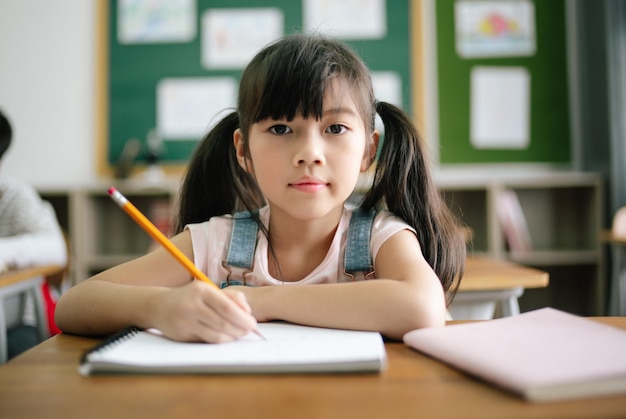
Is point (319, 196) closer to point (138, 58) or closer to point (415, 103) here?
point (415, 103)

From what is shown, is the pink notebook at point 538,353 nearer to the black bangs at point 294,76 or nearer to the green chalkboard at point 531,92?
the black bangs at point 294,76

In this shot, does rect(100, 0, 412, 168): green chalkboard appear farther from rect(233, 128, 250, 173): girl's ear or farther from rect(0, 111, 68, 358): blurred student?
rect(233, 128, 250, 173): girl's ear

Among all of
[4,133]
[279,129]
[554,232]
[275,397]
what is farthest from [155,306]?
[554,232]

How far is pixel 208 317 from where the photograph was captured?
639 millimetres

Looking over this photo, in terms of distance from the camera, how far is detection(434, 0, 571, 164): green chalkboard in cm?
351

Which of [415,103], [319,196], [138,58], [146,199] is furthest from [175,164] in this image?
[319,196]

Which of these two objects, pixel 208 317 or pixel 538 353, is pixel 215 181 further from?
pixel 538 353

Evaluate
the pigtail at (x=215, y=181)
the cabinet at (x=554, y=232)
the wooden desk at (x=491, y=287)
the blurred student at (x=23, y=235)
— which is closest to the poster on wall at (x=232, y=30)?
the cabinet at (x=554, y=232)

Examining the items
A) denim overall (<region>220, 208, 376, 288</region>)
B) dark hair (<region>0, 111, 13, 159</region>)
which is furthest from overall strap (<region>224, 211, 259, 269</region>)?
A: dark hair (<region>0, 111, 13, 159</region>)

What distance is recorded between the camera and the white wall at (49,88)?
11.9ft

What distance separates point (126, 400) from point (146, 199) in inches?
126

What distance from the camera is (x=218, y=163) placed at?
1.20 meters

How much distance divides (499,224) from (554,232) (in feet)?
1.97

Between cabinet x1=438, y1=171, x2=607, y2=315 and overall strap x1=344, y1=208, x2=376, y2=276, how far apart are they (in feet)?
7.17
